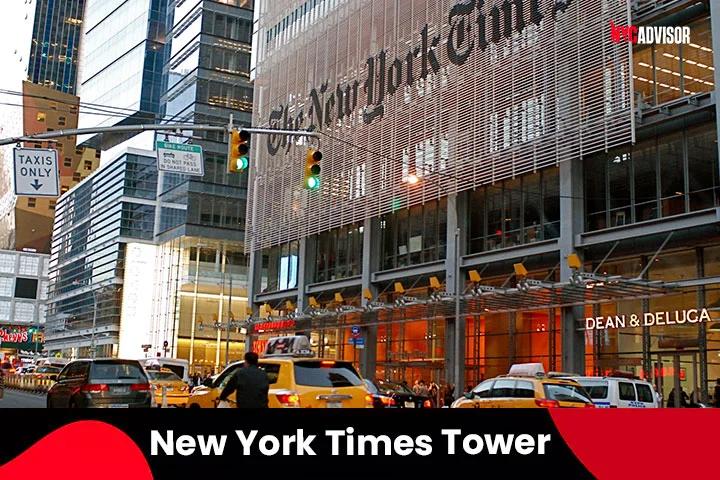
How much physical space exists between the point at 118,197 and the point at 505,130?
229ft

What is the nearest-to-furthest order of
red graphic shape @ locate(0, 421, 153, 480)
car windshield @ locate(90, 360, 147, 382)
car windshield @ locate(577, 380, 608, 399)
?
red graphic shape @ locate(0, 421, 153, 480) → car windshield @ locate(90, 360, 147, 382) → car windshield @ locate(577, 380, 608, 399)

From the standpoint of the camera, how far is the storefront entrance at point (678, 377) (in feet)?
92.2

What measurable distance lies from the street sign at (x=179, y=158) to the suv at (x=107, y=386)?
5.36 m

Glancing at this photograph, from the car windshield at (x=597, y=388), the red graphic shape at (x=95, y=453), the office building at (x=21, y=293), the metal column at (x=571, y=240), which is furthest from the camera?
the office building at (x=21, y=293)

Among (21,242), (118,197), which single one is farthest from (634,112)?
(21,242)

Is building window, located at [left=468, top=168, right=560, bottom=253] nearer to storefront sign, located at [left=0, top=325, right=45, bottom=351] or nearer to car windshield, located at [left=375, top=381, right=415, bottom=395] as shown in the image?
car windshield, located at [left=375, top=381, right=415, bottom=395]

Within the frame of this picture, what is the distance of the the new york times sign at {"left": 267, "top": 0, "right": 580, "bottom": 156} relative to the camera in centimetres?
3406

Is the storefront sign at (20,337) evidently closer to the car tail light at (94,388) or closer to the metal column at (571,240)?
the metal column at (571,240)

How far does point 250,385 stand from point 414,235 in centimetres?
3018

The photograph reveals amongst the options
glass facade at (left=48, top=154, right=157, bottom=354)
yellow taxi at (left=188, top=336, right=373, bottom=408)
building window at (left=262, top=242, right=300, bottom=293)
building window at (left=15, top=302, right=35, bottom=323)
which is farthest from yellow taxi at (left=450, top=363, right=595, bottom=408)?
building window at (left=15, top=302, right=35, bottom=323)

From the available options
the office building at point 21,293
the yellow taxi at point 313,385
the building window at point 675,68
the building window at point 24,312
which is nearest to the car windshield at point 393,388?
the building window at point 675,68

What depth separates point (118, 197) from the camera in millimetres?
95500

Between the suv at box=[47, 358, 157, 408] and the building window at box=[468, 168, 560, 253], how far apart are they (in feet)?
62.9

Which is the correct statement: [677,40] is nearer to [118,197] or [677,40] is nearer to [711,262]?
[711,262]
